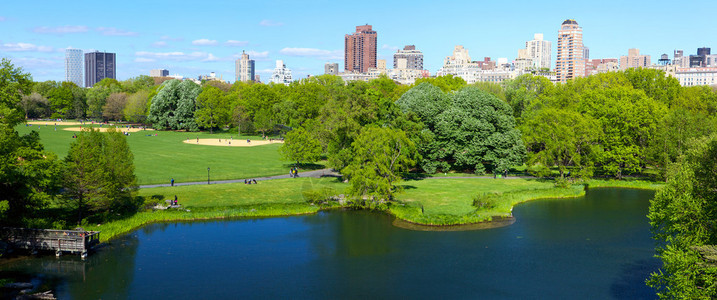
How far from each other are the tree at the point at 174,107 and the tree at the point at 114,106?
2479 cm

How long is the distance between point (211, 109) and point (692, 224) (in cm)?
11662

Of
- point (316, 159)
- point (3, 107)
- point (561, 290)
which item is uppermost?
point (3, 107)

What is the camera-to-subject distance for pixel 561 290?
104 ft

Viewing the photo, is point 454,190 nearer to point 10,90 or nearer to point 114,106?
point 10,90

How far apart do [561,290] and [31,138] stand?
3802cm

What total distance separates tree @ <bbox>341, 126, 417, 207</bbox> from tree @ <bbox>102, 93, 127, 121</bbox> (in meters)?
121

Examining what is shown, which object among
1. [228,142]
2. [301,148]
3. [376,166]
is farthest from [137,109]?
[376,166]

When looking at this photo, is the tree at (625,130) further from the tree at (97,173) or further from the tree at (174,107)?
the tree at (174,107)

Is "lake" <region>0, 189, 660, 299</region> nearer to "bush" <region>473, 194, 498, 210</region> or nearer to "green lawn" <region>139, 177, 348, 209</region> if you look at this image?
"bush" <region>473, 194, 498, 210</region>

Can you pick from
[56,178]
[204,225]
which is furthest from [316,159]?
[56,178]

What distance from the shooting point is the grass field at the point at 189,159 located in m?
66.0

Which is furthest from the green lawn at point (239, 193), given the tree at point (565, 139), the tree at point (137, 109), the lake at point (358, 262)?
the tree at point (137, 109)

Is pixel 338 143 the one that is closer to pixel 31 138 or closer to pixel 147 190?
pixel 147 190

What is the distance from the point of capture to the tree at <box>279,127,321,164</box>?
73.2m
